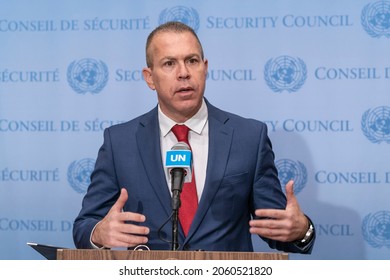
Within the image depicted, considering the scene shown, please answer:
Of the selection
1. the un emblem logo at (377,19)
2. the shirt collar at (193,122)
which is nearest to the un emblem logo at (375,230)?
the un emblem logo at (377,19)

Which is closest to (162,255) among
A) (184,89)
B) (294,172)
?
(184,89)

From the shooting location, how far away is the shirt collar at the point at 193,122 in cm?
287

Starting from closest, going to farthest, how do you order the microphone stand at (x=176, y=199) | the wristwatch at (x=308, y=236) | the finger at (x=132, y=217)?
the microphone stand at (x=176, y=199) → the finger at (x=132, y=217) → the wristwatch at (x=308, y=236)

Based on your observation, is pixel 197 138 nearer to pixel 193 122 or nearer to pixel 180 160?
pixel 193 122

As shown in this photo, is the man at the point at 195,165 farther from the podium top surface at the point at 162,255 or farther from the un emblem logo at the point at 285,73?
the un emblem logo at the point at 285,73

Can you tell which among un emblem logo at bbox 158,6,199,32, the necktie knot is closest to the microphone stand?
the necktie knot

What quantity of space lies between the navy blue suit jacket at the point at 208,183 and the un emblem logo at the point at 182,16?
0.87 meters

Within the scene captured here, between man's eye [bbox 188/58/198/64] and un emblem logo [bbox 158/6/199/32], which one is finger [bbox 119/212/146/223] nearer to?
man's eye [bbox 188/58/198/64]

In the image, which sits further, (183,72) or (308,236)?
(183,72)

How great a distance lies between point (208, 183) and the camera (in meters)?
2.70

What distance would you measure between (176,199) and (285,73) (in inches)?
67.7

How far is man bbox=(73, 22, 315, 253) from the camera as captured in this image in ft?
8.80
